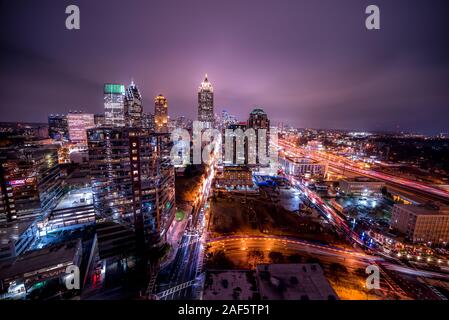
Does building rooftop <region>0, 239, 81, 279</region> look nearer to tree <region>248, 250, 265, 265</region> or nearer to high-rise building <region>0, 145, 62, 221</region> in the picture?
high-rise building <region>0, 145, 62, 221</region>

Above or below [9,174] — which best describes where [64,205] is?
below

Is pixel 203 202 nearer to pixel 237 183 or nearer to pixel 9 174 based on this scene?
pixel 237 183

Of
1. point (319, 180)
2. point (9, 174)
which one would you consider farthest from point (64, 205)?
point (319, 180)

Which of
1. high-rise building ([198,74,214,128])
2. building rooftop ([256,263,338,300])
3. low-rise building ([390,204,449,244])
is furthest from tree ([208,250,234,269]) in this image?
high-rise building ([198,74,214,128])

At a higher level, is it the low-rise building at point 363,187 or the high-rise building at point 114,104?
the high-rise building at point 114,104

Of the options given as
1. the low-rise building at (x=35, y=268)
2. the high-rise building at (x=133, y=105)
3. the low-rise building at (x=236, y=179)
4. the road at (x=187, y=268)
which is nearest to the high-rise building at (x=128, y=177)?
the road at (x=187, y=268)

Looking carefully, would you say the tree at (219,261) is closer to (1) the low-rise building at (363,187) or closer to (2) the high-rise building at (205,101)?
(1) the low-rise building at (363,187)
